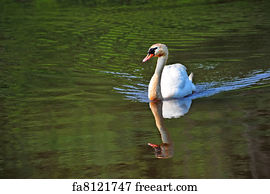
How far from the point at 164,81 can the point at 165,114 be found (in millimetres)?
1462

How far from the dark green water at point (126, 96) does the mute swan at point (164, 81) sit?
1.06 feet

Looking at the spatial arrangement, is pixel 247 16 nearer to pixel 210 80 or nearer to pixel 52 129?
pixel 210 80

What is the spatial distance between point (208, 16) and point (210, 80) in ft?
30.3

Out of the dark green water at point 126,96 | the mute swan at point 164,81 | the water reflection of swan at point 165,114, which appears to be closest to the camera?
the dark green water at point 126,96

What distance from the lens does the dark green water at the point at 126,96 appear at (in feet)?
26.4

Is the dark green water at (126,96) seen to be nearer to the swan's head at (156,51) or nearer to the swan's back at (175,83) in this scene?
the swan's back at (175,83)

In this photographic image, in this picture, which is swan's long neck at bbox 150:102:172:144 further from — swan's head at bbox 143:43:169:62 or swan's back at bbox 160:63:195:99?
swan's head at bbox 143:43:169:62

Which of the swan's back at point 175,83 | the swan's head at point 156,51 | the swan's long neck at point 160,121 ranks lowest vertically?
the swan's long neck at point 160,121

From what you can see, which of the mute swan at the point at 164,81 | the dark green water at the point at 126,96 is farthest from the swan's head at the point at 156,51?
the dark green water at the point at 126,96

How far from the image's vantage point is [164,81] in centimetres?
1182

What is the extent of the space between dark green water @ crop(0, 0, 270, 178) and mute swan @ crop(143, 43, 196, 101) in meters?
0.32

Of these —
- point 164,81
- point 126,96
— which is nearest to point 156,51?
point 164,81

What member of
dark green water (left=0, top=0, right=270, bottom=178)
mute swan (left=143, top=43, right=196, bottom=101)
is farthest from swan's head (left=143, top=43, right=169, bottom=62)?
dark green water (left=0, top=0, right=270, bottom=178)

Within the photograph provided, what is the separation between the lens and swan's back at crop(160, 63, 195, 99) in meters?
11.6
